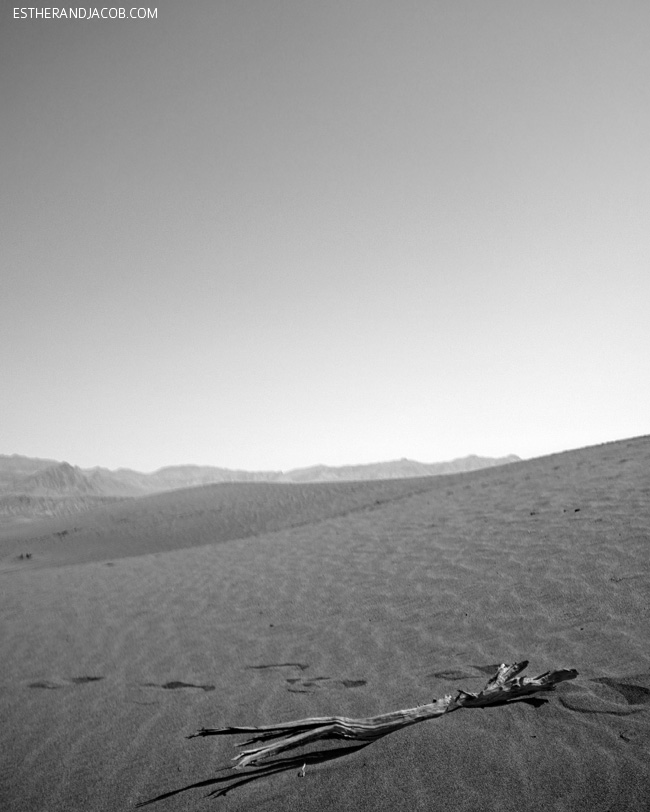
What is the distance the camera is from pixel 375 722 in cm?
239

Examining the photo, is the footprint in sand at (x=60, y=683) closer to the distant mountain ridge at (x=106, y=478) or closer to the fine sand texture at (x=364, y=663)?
the fine sand texture at (x=364, y=663)

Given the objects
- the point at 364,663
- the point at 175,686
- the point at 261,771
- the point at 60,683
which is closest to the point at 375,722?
the point at 261,771

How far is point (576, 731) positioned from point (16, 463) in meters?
131

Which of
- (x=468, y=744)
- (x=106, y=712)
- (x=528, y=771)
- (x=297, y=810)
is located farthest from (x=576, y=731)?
(x=106, y=712)

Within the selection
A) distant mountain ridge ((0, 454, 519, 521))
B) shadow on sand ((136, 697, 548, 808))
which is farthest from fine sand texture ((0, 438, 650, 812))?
distant mountain ridge ((0, 454, 519, 521))

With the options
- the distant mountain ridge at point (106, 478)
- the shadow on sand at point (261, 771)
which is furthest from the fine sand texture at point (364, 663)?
the distant mountain ridge at point (106, 478)

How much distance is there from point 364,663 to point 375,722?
1144mm

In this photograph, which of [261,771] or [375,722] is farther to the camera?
[375,722]

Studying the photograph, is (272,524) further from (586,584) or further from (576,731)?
(576,731)

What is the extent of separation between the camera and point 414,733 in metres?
2.35

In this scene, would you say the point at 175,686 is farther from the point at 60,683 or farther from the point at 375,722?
the point at 375,722

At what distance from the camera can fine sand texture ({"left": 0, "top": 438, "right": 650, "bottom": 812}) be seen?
6.98 feet

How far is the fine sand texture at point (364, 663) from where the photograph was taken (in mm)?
2127

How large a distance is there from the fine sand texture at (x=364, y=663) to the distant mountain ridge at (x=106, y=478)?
2774 centimetres
